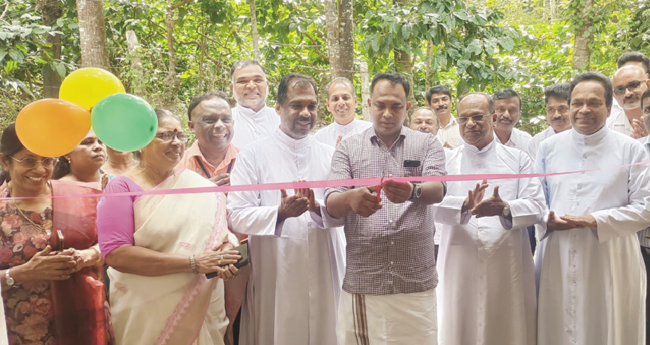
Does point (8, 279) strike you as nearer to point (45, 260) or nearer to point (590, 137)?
point (45, 260)

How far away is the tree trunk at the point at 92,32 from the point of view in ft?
18.6

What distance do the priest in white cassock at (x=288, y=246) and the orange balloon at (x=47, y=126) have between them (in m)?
1.07

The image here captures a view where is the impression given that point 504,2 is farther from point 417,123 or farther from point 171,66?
point 417,123

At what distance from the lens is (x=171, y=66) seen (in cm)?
837

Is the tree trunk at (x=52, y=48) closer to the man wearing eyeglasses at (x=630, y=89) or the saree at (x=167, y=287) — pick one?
the saree at (x=167, y=287)

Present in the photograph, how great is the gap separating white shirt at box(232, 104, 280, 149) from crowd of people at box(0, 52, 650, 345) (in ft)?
2.28

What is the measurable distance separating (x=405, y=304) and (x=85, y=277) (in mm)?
1852

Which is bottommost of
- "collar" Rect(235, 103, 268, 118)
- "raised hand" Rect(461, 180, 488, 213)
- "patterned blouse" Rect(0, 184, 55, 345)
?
"patterned blouse" Rect(0, 184, 55, 345)

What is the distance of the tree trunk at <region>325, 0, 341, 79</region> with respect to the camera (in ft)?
19.2

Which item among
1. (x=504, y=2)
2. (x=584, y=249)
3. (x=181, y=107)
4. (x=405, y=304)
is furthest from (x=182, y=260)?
(x=504, y=2)

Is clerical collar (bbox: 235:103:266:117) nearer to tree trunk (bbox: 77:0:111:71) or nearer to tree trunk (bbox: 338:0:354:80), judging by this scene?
tree trunk (bbox: 338:0:354:80)

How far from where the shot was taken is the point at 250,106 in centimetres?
455

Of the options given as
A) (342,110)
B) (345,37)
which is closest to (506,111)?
(342,110)

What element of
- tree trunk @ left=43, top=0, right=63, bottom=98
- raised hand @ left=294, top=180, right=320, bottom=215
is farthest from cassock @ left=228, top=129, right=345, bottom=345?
tree trunk @ left=43, top=0, right=63, bottom=98
